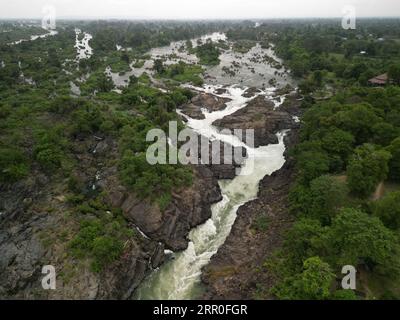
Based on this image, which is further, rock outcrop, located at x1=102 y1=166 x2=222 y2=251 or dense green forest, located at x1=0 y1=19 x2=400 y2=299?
rock outcrop, located at x1=102 y1=166 x2=222 y2=251

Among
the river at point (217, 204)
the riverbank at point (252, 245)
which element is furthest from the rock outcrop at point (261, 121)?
the riverbank at point (252, 245)

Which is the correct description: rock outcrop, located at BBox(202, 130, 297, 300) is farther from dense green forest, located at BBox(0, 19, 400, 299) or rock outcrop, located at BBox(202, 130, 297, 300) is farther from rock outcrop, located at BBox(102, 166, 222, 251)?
rock outcrop, located at BBox(102, 166, 222, 251)

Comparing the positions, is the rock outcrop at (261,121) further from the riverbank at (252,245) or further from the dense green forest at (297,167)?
the riverbank at (252,245)

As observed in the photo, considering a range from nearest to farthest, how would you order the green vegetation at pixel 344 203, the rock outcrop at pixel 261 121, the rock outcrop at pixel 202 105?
the green vegetation at pixel 344 203, the rock outcrop at pixel 261 121, the rock outcrop at pixel 202 105

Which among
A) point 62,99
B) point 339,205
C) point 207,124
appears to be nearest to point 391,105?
point 339,205

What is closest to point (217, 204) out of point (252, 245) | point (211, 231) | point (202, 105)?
point (211, 231)

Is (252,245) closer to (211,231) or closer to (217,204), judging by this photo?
(211,231)

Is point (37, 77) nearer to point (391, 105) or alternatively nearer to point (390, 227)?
point (391, 105)

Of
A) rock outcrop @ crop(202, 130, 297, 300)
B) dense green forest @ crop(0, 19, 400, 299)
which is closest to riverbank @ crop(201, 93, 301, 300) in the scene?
rock outcrop @ crop(202, 130, 297, 300)
